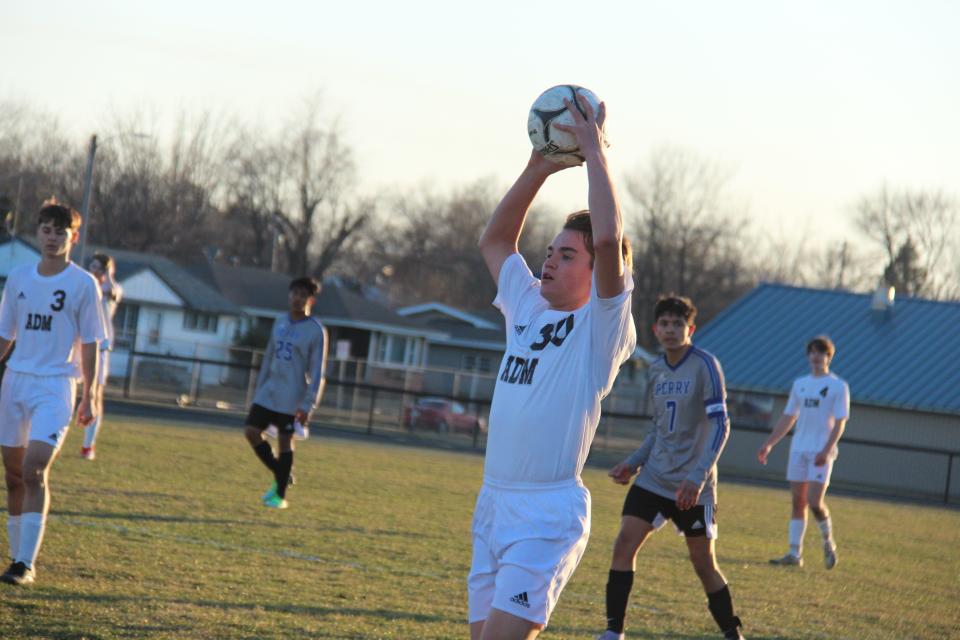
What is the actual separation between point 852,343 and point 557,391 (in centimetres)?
3794

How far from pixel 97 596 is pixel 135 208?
202ft

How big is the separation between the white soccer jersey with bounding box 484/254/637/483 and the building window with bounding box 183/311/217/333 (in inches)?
2043

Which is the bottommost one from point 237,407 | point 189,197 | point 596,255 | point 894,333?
point 237,407

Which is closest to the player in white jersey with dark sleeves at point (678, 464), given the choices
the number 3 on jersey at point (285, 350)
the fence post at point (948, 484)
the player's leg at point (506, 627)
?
the player's leg at point (506, 627)

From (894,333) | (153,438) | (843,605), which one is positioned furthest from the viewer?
(894,333)

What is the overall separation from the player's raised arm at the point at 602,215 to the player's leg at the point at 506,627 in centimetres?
117

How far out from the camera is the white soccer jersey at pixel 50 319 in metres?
7.63

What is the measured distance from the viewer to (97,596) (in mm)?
7340

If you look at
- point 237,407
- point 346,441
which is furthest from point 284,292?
point 346,441

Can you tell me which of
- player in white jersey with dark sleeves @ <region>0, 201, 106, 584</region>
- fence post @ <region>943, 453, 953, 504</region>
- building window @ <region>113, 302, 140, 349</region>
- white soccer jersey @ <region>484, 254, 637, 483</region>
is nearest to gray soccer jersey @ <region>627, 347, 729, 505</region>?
white soccer jersey @ <region>484, 254, 637, 483</region>

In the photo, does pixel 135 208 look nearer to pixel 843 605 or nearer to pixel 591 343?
pixel 843 605

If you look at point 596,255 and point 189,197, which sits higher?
point 189,197

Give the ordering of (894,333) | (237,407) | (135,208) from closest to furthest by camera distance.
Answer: (237,407) → (894,333) → (135,208)

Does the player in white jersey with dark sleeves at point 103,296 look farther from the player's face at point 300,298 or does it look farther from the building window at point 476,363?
the building window at point 476,363
